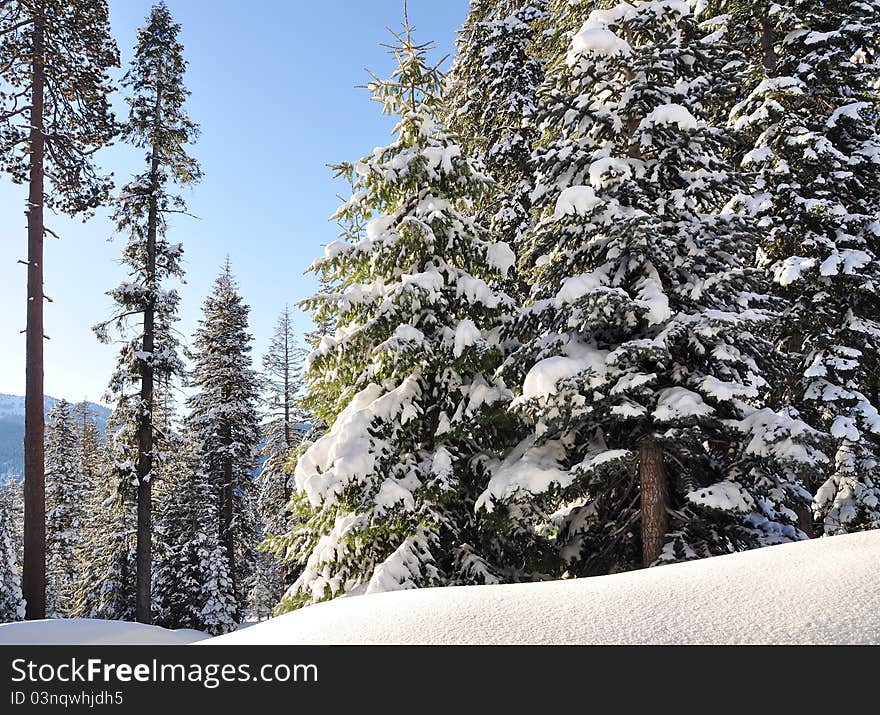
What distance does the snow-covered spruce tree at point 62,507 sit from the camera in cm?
3231

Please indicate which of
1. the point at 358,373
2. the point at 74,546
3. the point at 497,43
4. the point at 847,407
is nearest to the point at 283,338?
the point at 74,546

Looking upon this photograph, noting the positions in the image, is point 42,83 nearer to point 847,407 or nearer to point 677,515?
point 677,515

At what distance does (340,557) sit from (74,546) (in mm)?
33649

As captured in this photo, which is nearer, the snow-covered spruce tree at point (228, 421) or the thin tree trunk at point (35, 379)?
the thin tree trunk at point (35, 379)

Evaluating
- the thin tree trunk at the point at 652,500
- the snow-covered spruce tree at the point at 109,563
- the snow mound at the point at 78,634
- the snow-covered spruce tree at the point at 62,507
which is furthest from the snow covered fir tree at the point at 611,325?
the snow-covered spruce tree at the point at 62,507

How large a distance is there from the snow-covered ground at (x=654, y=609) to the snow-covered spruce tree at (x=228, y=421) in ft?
73.7

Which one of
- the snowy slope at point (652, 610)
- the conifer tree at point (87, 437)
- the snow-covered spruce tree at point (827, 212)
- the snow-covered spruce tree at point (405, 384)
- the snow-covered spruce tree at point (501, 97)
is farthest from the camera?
the conifer tree at point (87, 437)

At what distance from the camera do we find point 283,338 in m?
33.5

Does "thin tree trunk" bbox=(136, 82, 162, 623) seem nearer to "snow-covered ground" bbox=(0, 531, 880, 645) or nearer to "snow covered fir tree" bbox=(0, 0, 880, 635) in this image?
"snow covered fir tree" bbox=(0, 0, 880, 635)

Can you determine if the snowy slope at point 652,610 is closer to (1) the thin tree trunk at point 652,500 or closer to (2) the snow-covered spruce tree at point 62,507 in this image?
(1) the thin tree trunk at point 652,500

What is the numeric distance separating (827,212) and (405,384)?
8518 mm

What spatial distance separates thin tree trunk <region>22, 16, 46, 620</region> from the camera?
472 inches

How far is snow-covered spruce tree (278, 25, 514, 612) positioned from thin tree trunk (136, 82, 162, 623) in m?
9.32

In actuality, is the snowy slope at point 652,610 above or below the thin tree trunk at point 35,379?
below
